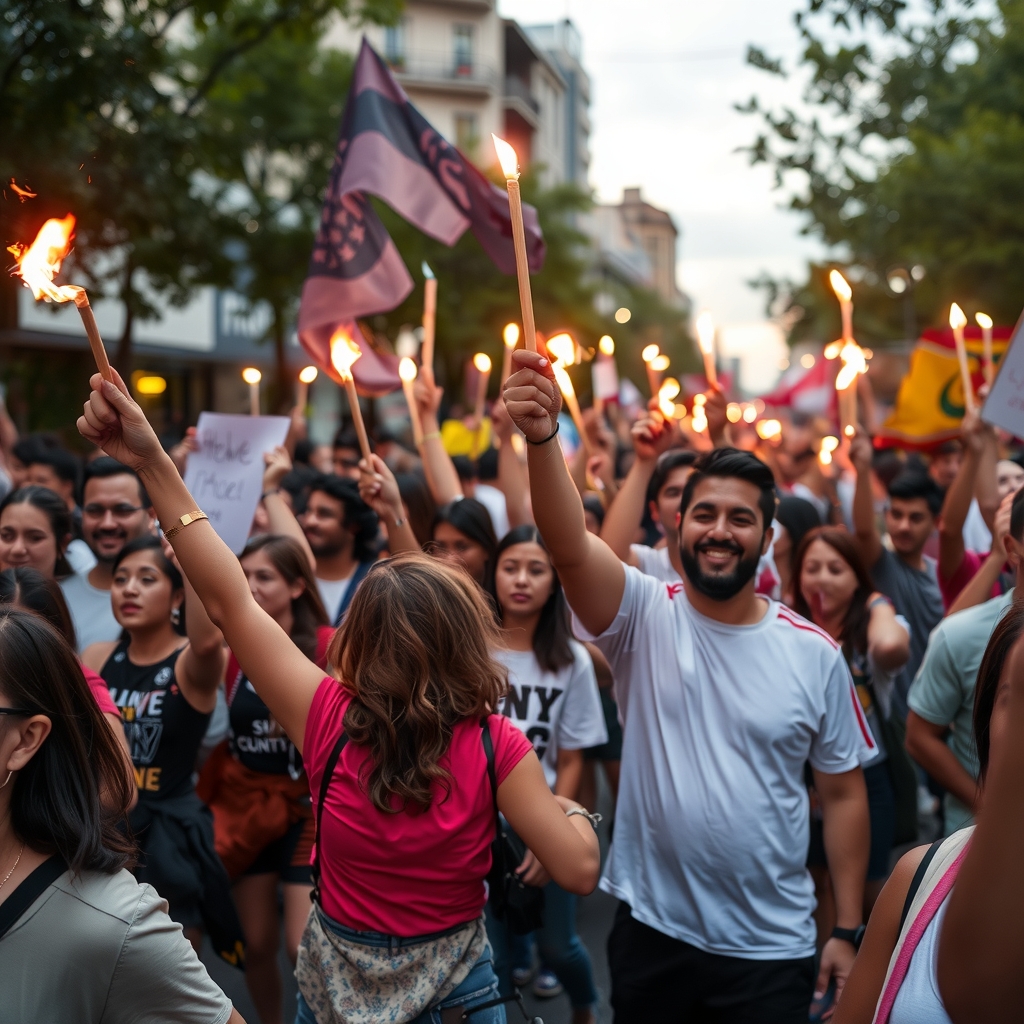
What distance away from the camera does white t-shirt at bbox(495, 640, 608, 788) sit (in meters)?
4.02

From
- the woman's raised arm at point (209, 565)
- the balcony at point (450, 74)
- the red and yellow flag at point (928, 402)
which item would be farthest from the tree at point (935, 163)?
the balcony at point (450, 74)

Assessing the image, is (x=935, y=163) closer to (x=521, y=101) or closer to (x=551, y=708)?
(x=551, y=708)

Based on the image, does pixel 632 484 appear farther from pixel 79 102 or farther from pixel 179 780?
pixel 79 102

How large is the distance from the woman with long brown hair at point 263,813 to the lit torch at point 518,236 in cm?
185

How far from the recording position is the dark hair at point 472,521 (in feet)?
15.9

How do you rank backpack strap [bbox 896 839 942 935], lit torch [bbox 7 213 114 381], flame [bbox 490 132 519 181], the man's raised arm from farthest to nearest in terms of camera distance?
the man's raised arm, flame [bbox 490 132 519 181], lit torch [bbox 7 213 114 381], backpack strap [bbox 896 839 942 935]

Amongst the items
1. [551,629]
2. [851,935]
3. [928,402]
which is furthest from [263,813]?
[928,402]

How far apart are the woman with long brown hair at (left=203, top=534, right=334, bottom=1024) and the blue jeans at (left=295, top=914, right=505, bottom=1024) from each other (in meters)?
1.41

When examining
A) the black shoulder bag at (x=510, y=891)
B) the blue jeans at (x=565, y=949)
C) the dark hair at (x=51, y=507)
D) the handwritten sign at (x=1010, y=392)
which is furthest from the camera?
the dark hair at (x=51, y=507)

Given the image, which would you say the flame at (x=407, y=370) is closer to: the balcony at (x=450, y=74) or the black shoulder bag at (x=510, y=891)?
the black shoulder bag at (x=510, y=891)

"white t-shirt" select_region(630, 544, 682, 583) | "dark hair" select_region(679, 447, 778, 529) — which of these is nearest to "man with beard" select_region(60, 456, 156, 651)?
"white t-shirt" select_region(630, 544, 682, 583)

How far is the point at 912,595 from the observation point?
18.0 feet

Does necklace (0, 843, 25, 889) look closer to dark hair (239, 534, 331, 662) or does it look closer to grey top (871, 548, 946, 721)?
dark hair (239, 534, 331, 662)

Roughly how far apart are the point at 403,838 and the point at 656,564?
2.60 metres
